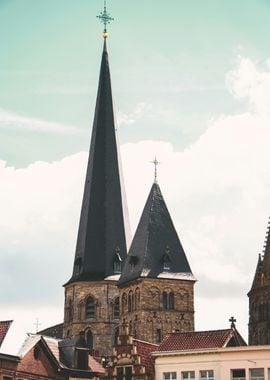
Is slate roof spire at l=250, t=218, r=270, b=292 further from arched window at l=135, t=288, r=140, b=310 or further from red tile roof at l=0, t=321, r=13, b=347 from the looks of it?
red tile roof at l=0, t=321, r=13, b=347

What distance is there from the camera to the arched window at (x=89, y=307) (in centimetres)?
11012

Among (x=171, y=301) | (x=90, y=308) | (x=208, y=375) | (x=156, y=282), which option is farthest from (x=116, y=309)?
(x=208, y=375)

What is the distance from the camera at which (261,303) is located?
9956 cm

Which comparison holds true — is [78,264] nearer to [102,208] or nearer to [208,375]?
[102,208]

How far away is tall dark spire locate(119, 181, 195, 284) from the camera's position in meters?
100

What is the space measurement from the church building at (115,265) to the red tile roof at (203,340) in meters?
28.1

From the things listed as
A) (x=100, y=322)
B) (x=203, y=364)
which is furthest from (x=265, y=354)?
(x=100, y=322)

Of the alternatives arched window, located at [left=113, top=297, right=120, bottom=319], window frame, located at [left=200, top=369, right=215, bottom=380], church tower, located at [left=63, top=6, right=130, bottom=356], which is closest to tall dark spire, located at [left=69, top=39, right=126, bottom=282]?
church tower, located at [left=63, top=6, right=130, bottom=356]

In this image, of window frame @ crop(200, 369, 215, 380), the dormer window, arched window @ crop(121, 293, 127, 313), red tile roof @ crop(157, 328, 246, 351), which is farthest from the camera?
the dormer window

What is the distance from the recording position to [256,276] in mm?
100875

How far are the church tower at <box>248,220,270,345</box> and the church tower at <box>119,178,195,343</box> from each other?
529 cm

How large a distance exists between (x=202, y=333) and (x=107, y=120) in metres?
52.2

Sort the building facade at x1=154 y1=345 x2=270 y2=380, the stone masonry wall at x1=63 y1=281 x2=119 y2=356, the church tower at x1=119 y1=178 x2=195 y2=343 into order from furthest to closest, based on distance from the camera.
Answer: the stone masonry wall at x1=63 y1=281 x2=119 y2=356 → the church tower at x1=119 y1=178 x2=195 y2=343 → the building facade at x1=154 y1=345 x2=270 y2=380

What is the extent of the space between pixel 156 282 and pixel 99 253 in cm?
1307
